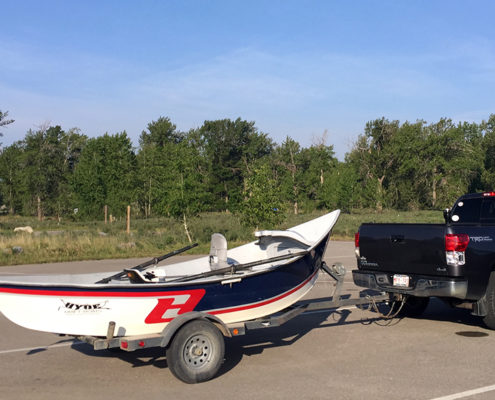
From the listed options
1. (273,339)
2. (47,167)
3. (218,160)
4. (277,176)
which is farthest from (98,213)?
(273,339)

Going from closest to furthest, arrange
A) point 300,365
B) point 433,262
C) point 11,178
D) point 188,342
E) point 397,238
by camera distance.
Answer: point 188,342, point 300,365, point 433,262, point 397,238, point 11,178

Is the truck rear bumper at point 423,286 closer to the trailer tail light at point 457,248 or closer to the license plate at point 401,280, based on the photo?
the license plate at point 401,280

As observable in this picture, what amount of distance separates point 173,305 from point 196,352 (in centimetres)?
60

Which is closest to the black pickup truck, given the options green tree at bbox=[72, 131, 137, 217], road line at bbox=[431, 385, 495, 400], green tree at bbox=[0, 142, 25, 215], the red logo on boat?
road line at bbox=[431, 385, 495, 400]

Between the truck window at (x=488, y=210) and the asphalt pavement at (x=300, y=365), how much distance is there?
5.93ft

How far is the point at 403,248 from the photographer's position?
878 centimetres

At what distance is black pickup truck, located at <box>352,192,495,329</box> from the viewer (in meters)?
8.16

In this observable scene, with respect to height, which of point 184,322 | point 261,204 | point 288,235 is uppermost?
point 261,204

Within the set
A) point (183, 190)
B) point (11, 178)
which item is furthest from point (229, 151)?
point (183, 190)

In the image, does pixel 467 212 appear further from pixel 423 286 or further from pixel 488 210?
pixel 423 286

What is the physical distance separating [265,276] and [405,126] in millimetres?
93137

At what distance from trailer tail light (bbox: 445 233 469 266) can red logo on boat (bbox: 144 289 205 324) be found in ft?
12.4

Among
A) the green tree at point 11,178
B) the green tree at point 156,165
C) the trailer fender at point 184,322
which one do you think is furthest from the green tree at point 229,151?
the trailer fender at point 184,322

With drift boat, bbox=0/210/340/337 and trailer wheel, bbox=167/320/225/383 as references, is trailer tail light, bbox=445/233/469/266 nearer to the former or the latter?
drift boat, bbox=0/210/340/337
